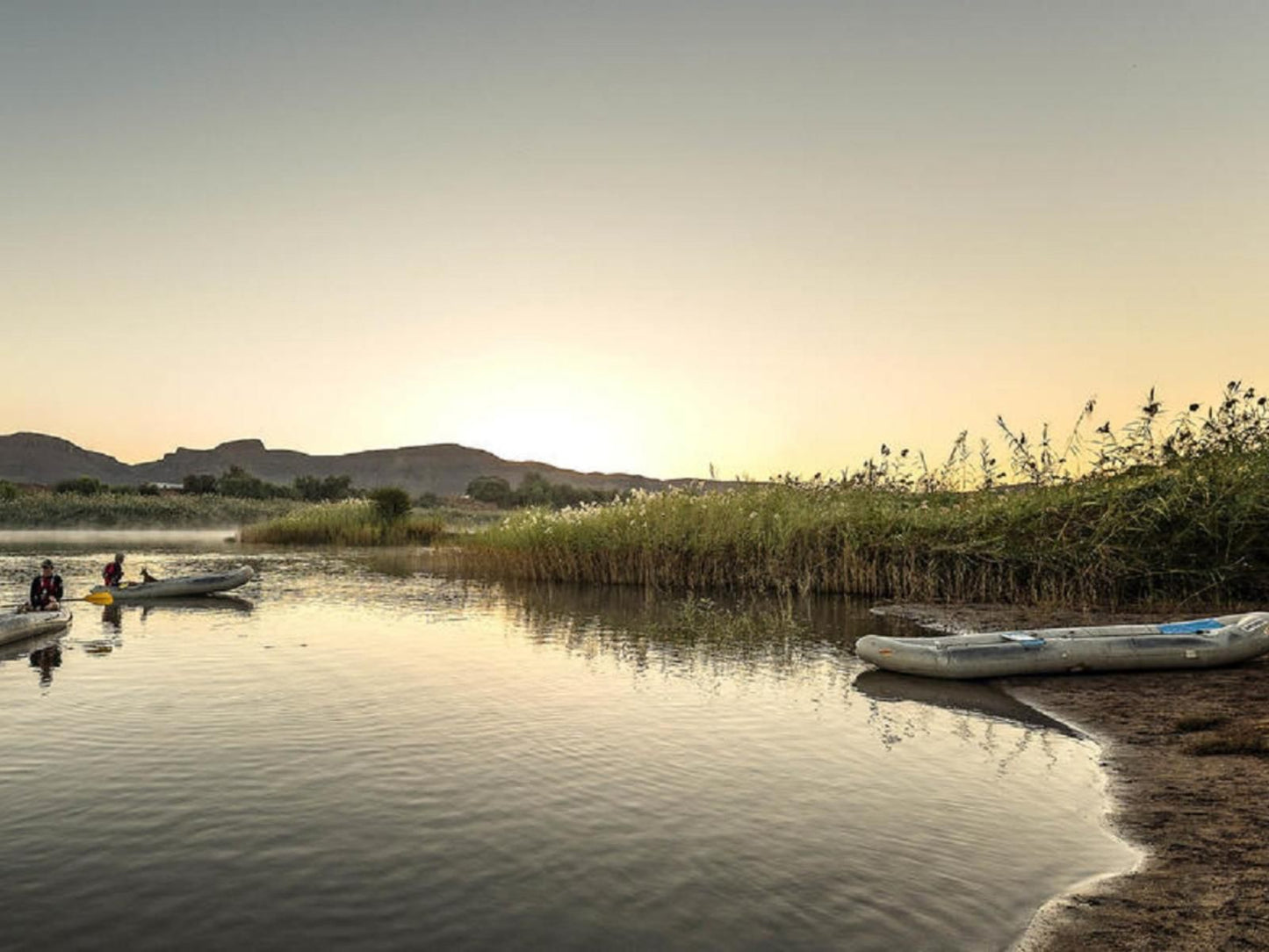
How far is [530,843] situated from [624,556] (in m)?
19.9

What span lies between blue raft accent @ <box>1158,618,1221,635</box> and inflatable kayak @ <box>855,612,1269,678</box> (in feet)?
0.51

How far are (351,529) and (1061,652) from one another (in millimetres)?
41257

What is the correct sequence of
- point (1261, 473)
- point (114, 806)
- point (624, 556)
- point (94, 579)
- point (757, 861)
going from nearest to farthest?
point (757, 861), point (114, 806), point (1261, 473), point (624, 556), point (94, 579)

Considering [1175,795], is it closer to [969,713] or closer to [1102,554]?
[969,713]

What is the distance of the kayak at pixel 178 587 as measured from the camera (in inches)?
933

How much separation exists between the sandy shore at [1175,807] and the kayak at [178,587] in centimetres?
1913

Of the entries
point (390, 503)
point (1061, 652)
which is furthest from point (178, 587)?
point (390, 503)

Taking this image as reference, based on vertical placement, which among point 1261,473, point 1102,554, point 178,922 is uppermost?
point 1261,473

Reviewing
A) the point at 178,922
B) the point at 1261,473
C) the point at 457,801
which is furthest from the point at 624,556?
the point at 178,922

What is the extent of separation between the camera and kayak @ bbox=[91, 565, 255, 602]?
23688 mm

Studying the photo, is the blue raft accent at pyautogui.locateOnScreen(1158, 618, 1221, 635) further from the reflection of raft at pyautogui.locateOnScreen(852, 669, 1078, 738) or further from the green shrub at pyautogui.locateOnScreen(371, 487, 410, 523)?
the green shrub at pyautogui.locateOnScreen(371, 487, 410, 523)

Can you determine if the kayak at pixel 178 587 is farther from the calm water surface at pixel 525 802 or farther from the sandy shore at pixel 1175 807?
the sandy shore at pixel 1175 807

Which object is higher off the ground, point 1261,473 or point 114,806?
point 1261,473

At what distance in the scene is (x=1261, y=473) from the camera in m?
20.5
